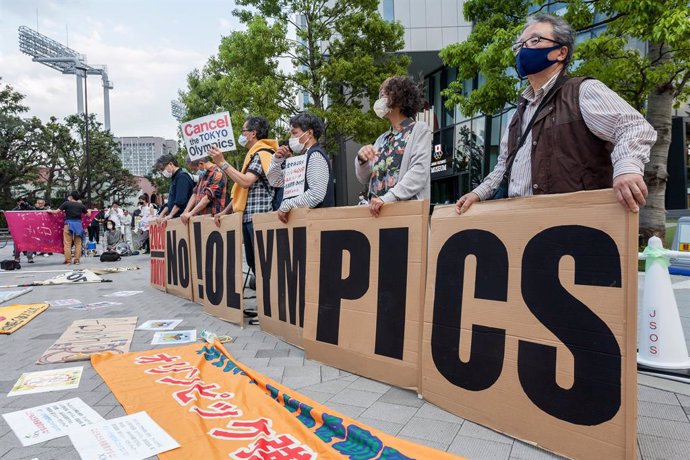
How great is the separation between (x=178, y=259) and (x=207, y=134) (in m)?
2.01

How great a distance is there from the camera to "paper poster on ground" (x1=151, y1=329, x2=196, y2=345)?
4219mm

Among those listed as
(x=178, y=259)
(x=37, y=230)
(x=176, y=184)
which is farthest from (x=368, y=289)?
(x=37, y=230)

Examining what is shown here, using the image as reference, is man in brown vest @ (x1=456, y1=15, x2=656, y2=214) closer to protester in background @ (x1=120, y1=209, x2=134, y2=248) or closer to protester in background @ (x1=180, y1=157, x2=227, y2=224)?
protester in background @ (x1=180, y1=157, x2=227, y2=224)

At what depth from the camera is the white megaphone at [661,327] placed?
3.10m

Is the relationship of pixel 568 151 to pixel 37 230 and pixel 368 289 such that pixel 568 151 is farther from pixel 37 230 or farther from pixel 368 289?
pixel 37 230

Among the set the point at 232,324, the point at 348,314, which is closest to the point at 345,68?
the point at 232,324

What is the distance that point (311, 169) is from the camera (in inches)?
161

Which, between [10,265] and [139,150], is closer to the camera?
[10,265]

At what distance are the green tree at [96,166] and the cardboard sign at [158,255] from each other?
3863 cm

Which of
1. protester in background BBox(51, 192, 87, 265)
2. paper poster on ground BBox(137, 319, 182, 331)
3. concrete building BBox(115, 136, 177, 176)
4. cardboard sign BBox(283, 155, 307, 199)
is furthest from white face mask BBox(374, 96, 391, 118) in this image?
concrete building BBox(115, 136, 177, 176)

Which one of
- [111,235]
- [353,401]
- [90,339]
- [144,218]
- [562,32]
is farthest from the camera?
[144,218]

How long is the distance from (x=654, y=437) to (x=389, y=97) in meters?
2.62

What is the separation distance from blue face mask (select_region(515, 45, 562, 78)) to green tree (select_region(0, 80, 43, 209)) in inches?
1678

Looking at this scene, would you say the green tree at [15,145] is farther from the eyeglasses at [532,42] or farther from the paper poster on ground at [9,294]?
the eyeglasses at [532,42]
